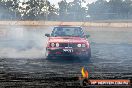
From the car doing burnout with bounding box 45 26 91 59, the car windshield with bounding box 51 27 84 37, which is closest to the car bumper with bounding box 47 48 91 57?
the car doing burnout with bounding box 45 26 91 59

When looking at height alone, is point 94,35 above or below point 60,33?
Result: below

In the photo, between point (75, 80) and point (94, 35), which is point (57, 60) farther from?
point (94, 35)

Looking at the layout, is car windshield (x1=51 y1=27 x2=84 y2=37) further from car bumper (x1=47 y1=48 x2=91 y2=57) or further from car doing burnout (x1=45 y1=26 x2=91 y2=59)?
car bumper (x1=47 y1=48 x2=91 y2=57)

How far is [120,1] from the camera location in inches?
3314

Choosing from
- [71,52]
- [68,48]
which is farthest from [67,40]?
[71,52]

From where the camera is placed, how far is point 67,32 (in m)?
16.5

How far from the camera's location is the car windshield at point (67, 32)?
16266mm

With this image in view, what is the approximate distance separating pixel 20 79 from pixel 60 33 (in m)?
7.03

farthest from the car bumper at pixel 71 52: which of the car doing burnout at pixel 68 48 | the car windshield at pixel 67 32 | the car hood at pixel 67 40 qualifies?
the car windshield at pixel 67 32

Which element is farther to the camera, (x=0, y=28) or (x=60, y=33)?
(x=0, y=28)

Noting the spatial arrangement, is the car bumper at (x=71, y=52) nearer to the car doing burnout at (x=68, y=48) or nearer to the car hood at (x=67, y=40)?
the car doing burnout at (x=68, y=48)

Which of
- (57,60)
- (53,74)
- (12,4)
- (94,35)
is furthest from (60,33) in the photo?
(12,4)

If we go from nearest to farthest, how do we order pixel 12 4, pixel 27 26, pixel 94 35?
pixel 94 35, pixel 27 26, pixel 12 4

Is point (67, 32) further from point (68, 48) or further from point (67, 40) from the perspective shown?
point (68, 48)
